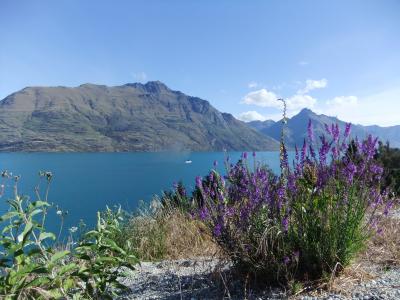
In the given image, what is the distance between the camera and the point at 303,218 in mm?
3844

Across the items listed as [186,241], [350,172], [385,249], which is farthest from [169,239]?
[350,172]

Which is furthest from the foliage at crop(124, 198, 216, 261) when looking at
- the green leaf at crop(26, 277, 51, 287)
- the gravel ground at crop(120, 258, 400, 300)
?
the green leaf at crop(26, 277, 51, 287)

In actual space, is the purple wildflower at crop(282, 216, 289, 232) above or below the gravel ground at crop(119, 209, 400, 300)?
above

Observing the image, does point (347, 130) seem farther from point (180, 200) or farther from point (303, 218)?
point (180, 200)

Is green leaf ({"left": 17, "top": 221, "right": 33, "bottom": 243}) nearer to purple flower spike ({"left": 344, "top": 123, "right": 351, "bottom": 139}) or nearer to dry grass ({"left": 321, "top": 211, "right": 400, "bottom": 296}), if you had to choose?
dry grass ({"left": 321, "top": 211, "right": 400, "bottom": 296})

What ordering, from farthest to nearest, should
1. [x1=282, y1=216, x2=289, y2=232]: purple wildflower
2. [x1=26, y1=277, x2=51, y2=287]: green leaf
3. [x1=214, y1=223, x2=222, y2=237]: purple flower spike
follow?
[x1=214, y1=223, x2=222, y2=237]: purple flower spike
[x1=282, y1=216, x2=289, y2=232]: purple wildflower
[x1=26, y1=277, x2=51, y2=287]: green leaf

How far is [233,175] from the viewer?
4613 mm

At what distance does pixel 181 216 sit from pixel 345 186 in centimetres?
563

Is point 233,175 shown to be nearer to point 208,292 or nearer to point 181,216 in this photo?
point 208,292

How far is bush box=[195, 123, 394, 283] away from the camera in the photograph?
371 centimetres

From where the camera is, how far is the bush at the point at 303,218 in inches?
146

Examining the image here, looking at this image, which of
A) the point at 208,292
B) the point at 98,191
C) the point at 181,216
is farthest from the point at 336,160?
the point at 98,191

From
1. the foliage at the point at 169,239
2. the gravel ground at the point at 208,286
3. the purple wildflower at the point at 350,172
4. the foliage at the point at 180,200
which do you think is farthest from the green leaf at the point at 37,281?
the foliage at the point at 180,200

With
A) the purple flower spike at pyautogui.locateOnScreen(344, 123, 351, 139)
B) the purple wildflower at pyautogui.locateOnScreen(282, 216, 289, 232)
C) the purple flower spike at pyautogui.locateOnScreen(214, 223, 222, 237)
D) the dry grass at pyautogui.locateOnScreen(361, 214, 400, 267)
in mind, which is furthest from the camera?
the dry grass at pyautogui.locateOnScreen(361, 214, 400, 267)
